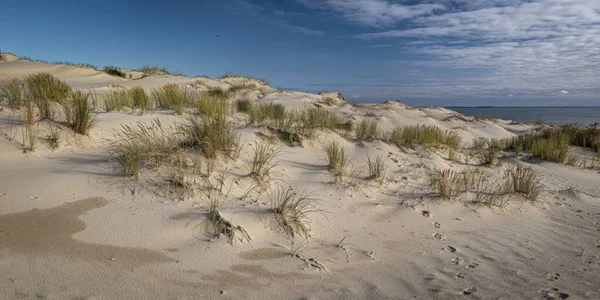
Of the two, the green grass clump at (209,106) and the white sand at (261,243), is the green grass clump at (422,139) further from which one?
the green grass clump at (209,106)

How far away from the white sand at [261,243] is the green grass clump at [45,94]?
0.38 meters

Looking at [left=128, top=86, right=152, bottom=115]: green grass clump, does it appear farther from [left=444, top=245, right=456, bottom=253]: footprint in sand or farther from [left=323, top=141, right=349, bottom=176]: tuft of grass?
[left=444, top=245, right=456, bottom=253]: footprint in sand

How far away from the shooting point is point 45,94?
484 centimetres

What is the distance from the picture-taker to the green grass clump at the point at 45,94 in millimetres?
4438

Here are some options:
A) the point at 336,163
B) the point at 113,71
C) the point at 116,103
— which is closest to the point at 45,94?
the point at 116,103

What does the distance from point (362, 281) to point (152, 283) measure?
59.0 inches

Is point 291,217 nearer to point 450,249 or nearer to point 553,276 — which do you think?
point 450,249

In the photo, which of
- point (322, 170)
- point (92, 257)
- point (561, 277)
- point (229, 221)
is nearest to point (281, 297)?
point (229, 221)

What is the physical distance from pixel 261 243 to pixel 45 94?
152 inches

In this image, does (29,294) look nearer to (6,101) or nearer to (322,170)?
(322,170)

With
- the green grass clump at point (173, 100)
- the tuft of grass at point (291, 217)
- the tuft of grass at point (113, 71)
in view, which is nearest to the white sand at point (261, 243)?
the tuft of grass at point (291, 217)

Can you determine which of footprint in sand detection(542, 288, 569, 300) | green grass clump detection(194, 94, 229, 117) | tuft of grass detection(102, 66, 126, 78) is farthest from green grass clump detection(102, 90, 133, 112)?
tuft of grass detection(102, 66, 126, 78)

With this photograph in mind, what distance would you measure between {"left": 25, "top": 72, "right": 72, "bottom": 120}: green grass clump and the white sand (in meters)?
0.38

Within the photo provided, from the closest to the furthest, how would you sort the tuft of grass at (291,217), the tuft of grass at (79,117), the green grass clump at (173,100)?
the tuft of grass at (291,217) < the tuft of grass at (79,117) < the green grass clump at (173,100)
